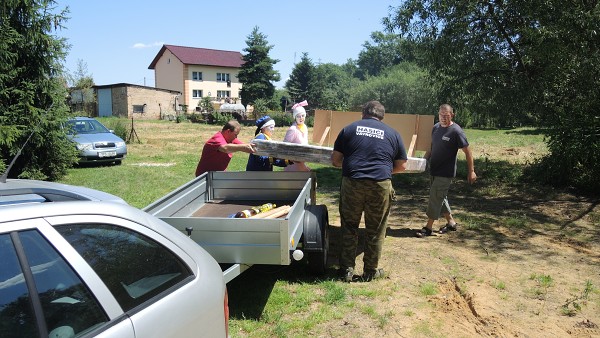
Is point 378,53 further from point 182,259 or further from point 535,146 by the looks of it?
point 182,259

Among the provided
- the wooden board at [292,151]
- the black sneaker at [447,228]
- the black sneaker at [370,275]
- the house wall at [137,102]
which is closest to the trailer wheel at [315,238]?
the black sneaker at [370,275]

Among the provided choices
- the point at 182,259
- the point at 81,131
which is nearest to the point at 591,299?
the point at 182,259

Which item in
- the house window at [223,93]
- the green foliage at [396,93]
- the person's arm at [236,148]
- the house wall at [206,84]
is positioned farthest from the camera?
the house window at [223,93]

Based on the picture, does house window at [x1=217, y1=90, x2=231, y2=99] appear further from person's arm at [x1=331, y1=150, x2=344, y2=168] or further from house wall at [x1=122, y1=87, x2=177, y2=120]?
Result: person's arm at [x1=331, y1=150, x2=344, y2=168]

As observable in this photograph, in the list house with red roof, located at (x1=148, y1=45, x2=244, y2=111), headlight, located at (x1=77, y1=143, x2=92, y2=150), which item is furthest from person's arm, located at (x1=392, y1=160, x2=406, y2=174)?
house with red roof, located at (x1=148, y1=45, x2=244, y2=111)

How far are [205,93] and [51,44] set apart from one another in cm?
4982

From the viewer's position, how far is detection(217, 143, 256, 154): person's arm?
6.00 meters

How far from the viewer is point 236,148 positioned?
6066 mm

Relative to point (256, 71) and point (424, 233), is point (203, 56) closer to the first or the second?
point (256, 71)

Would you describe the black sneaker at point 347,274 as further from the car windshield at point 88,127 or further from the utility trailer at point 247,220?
the car windshield at point 88,127

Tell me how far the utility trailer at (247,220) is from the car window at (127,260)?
1.64 metres

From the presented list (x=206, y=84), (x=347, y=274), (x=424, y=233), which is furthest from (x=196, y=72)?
(x=347, y=274)

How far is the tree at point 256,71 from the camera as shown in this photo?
1976 inches

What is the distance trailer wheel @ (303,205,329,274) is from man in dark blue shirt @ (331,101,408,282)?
0.75 feet
